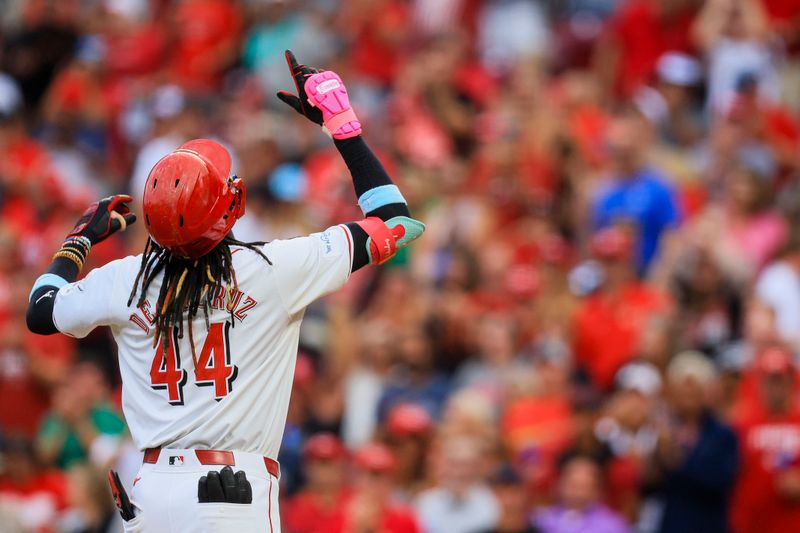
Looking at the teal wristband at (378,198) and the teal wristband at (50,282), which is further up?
the teal wristband at (378,198)

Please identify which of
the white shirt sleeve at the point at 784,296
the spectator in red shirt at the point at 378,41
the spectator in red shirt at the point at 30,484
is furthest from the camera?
the spectator in red shirt at the point at 378,41

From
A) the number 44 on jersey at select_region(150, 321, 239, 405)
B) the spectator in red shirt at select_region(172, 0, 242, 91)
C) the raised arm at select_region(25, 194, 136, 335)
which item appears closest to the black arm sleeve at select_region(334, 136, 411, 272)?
the number 44 on jersey at select_region(150, 321, 239, 405)

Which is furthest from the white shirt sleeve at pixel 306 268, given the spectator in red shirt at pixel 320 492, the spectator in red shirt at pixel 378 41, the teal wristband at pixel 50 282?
the spectator in red shirt at pixel 378 41

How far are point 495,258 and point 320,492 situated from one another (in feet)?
8.58

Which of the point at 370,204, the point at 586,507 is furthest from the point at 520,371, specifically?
the point at 370,204

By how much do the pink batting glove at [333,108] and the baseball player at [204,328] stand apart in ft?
1.14

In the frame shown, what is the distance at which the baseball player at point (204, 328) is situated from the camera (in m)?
4.71

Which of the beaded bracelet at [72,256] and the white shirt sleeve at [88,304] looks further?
the beaded bracelet at [72,256]

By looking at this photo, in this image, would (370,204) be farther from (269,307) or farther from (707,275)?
(707,275)

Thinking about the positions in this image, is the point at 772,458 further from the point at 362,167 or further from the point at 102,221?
the point at 102,221

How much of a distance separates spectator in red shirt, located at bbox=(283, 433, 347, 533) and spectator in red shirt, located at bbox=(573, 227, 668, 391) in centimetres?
180

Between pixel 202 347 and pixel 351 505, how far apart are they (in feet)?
12.6

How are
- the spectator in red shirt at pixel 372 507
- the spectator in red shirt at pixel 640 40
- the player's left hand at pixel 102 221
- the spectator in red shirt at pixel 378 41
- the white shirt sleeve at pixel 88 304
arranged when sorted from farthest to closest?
the spectator in red shirt at pixel 378 41, the spectator in red shirt at pixel 640 40, the spectator in red shirt at pixel 372 507, the player's left hand at pixel 102 221, the white shirt sleeve at pixel 88 304

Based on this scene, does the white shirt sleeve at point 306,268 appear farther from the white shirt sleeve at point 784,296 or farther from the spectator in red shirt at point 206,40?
the spectator in red shirt at point 206,40
